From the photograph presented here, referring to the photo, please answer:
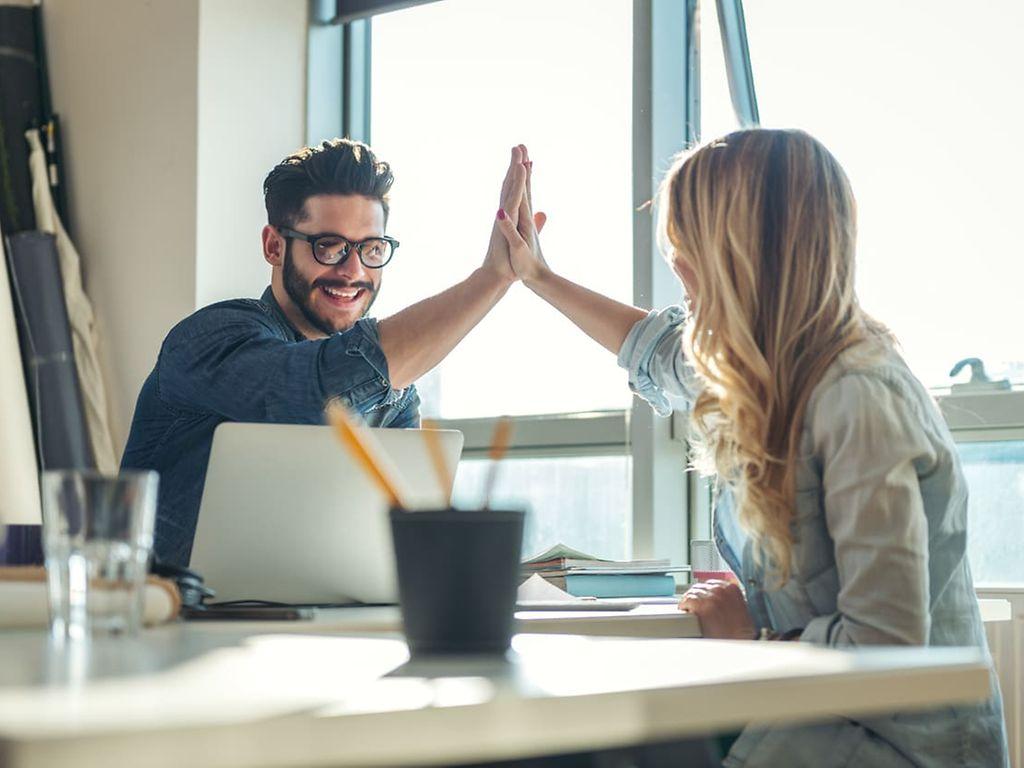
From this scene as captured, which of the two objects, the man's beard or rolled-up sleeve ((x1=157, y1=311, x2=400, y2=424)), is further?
the man's beard

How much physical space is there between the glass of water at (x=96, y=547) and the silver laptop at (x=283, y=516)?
653 mm

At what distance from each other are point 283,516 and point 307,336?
1285mm

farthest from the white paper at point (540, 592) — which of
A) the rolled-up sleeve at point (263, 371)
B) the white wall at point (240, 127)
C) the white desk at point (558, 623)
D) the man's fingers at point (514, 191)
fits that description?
the white wall at point (240, 127)

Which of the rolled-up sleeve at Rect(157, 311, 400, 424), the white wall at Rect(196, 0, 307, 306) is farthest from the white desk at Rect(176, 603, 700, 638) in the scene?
the white wall at Rect(196, 0, 307, 306)

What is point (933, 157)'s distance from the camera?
317 centimetres

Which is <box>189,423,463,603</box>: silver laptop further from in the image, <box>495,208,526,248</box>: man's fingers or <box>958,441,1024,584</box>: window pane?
<box>958,441,1024,584</box>: window pane

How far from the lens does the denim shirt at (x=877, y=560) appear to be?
4.33 feet

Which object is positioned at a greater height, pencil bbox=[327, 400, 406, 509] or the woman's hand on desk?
pencil bbox=[327, 400, 406, 509]

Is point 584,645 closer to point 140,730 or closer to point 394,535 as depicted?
point 394,535

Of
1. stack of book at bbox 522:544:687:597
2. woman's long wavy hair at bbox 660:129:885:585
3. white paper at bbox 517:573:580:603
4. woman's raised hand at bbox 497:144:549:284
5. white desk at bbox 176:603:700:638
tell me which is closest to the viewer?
white desk at bbox 176:603:700:638

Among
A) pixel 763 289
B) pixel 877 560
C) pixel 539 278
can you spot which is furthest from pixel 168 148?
pixel 877 560

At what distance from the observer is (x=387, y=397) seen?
2.52 m

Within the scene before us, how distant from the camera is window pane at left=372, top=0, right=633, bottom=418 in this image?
3684 millimetres

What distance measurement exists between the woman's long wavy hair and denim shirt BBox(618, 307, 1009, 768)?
39mm
